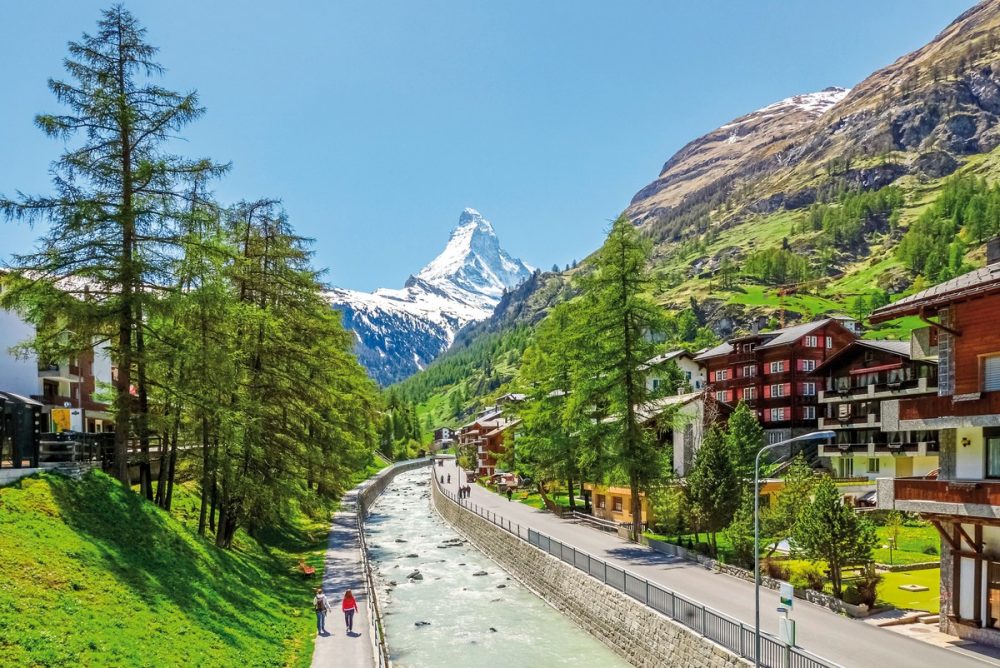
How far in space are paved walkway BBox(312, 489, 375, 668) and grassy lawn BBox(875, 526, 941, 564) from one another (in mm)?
24057

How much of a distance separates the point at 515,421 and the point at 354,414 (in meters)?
29.2

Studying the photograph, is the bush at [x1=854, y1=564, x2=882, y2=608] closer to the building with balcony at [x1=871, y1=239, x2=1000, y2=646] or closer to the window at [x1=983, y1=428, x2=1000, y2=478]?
the building with balcony at [x1=871, y1=239, x2=1000, y2=646]

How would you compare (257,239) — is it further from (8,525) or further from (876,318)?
(876,318)

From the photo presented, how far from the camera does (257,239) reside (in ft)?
112

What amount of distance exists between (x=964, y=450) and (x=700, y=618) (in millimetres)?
9579

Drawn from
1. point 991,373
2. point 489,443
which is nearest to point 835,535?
point 991,373

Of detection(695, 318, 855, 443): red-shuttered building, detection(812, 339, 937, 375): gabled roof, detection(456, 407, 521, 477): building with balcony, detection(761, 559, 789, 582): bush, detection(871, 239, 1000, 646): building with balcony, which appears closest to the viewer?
detection(871, 239, 1000, 646): building with balcony

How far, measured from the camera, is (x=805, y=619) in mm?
23672

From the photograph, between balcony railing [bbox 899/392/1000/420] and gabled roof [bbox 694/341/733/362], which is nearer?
balcony railing [bbox 899/392/1000/420]

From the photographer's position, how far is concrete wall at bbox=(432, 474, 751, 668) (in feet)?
69.8

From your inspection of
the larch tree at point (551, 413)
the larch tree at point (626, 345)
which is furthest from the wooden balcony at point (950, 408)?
the larch tree at point (551, 413)

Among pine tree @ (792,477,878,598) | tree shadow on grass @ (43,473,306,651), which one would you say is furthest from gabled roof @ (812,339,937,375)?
tree shadow on grass @ (43,473,306,651)

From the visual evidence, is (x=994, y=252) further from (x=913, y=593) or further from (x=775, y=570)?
(x=775, y=570)

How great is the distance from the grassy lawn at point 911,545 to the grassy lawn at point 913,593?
171 centimetres
